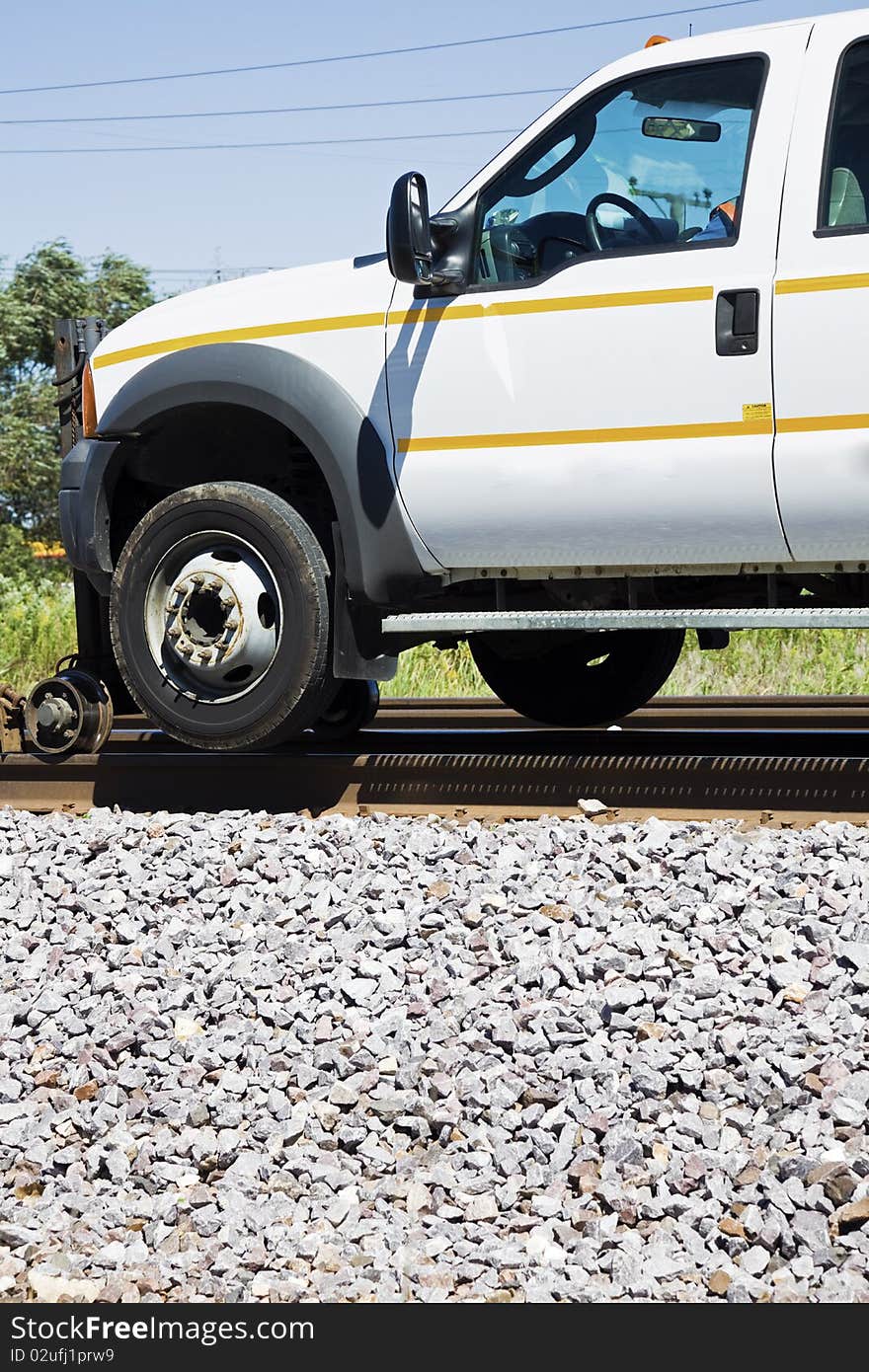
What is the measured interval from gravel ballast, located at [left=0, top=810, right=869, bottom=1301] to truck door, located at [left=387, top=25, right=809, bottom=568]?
1070mm

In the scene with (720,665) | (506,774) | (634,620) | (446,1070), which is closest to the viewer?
(446,1070)

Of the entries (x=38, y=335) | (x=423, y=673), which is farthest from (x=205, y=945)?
(x=38, y=335)

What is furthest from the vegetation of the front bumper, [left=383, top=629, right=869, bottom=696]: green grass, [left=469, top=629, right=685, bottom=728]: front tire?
the front bumper

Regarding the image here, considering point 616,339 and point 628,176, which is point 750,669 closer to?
point 628,176

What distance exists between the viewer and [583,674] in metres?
7.17

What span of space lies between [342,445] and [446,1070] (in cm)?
250

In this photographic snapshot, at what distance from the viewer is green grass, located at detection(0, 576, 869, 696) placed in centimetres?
1097

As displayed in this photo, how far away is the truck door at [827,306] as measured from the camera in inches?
189

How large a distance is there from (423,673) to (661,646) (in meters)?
5.47

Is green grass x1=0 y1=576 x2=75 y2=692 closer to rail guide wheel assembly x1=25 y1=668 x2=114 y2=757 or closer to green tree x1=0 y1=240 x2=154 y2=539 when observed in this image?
rail guide wheel assembly x1=25 y1=668 x2=114 y2=757

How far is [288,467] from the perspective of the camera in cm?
605

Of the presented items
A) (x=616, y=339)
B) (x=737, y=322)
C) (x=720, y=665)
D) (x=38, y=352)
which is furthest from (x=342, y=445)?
(x=38, y=352)

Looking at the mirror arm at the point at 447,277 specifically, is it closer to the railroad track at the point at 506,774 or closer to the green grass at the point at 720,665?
the railroad track at the point at 506,774

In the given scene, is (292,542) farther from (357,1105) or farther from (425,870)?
(357,1105)
